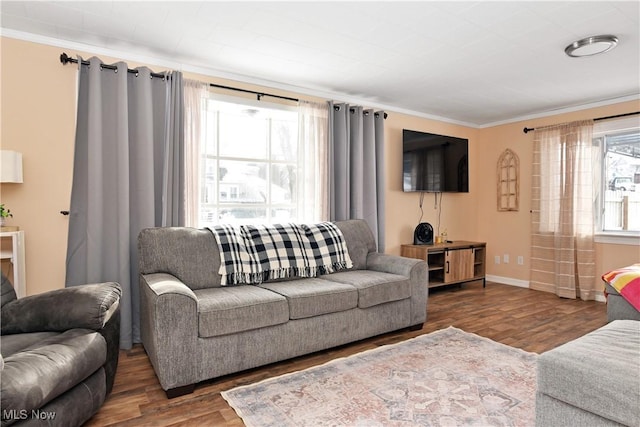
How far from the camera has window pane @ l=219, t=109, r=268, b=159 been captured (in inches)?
146

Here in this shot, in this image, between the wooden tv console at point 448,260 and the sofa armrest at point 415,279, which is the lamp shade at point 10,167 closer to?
the sofa armrest at point 415,279

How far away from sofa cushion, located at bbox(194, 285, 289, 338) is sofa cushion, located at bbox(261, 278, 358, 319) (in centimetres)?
8

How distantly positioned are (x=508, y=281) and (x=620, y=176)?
6.32 feet

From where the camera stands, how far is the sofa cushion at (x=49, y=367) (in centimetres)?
141

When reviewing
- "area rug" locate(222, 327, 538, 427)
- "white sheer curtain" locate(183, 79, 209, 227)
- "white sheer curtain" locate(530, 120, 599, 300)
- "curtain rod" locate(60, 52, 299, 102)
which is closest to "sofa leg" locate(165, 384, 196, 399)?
"area rug" locate(222, 327, 538, 427)

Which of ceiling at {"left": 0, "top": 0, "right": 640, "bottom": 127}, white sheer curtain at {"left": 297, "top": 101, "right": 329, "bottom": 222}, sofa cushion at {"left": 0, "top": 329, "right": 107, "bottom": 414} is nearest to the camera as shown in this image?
sofa cushion at {"left": 0, "top": 329, "right": 107, "bottom": 414}

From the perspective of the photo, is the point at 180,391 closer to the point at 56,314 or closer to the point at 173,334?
the point at 173,334

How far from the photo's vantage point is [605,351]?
5.47 ft

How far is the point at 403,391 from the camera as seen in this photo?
7.40 feet

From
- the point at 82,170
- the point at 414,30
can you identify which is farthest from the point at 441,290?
the point at 82,170

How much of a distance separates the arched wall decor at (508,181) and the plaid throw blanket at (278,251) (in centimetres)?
307

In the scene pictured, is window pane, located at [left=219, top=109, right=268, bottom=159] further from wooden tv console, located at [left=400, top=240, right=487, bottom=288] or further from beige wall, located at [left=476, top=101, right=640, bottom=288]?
beige wall, located at [left=476, top=101, right=640, bottom=288]

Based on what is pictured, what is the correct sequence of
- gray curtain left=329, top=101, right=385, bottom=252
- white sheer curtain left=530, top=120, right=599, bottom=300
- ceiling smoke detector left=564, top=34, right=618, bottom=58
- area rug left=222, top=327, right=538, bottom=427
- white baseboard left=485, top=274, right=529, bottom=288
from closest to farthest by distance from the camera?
area rug left=222, top=327, right=538, bottom=427 → ceiling smoke detector left=564, top=34, right=618, bottom=58 → gray curtain left=329, top=101, right=385, bottom=252 → white sheer curtain left=530, top=120, right=599, bottom=300 → white baseboard left=485, top=274, right=529, bottom=288

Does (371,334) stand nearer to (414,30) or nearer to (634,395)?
(634,395)
